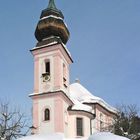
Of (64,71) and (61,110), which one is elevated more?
(64,71)

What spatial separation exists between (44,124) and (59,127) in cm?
128

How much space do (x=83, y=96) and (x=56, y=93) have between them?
6958mm

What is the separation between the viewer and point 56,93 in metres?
29.1

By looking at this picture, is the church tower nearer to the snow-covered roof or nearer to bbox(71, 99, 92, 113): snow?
bbox(71, 99, 92, 113): snow

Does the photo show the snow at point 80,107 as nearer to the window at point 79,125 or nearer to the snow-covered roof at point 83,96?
the window at point 79,125

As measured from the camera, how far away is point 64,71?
3186 centimetres

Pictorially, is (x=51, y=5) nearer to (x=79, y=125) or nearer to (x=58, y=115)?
(x=79, y=125)

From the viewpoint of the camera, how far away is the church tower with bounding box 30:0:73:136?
94.2 feet

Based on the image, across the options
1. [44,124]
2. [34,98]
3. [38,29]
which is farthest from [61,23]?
[44,124]

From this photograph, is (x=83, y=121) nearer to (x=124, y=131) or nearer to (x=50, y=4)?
(x=124, y=131)

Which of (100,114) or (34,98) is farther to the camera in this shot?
(100,114)

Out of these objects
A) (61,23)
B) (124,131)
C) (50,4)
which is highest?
(50,4)

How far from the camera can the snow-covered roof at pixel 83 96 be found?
34719mm

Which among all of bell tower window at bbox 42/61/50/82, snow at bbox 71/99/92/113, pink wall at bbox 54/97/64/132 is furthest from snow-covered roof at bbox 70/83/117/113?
pink wall at bbox 54/97/64/132
